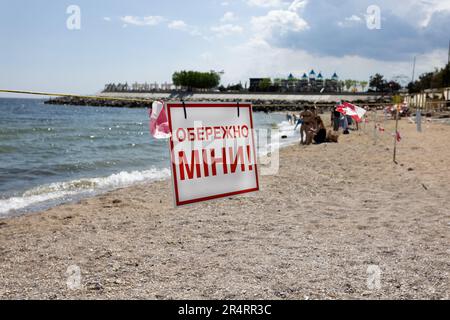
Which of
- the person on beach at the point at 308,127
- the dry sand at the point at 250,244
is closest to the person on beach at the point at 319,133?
the person on beach at the point at 308,127

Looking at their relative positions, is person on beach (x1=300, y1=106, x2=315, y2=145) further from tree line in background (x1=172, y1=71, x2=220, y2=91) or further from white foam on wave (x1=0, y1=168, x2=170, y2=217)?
tree line in background (x1=172, y1=71, x2=220, y2=91)

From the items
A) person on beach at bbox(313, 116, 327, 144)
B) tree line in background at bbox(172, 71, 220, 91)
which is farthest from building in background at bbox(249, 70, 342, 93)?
person on beach at bbox(313, 116, 327, 144)

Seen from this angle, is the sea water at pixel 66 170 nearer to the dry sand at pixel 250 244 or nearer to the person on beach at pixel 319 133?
the dry sand at pixel 250 244

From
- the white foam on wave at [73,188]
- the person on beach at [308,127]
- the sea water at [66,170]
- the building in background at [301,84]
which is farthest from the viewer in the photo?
the building in background at [301,84]

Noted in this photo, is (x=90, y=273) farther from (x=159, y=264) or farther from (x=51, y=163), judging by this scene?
(x=51, y=163)

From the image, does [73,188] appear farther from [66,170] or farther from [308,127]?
[308,127]

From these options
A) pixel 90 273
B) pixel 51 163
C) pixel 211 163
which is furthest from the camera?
pixel 51 163

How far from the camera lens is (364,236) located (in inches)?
245

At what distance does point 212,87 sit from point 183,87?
990cm

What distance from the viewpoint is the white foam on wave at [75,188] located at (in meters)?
10.1

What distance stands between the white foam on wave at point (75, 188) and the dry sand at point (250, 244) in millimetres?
1419

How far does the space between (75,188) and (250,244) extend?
7454 millimetres

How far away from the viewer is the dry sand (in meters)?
4.59

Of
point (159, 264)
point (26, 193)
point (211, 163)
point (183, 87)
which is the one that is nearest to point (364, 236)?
point (159, 264)
